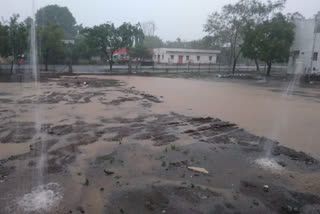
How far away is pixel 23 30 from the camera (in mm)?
20547

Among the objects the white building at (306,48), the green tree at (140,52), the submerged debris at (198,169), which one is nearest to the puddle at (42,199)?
the submerged debris at (198,169)

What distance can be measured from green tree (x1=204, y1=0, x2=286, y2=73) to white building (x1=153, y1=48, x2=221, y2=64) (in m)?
14.1

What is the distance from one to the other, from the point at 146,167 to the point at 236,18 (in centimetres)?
3056

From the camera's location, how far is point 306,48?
27.0m

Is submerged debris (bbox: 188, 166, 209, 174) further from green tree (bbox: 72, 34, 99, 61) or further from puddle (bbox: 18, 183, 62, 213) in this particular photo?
green tree (bbox: 72, 34, 99, 61)

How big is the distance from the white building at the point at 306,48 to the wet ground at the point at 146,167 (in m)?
22.1

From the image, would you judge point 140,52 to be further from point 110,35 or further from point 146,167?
point 146,167

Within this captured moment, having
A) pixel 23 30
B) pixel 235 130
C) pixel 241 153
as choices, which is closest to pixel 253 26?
pixel 23 30

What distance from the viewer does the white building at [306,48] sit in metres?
26.1

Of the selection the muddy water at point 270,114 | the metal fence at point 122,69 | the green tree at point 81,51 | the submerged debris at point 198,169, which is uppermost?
the green tree at point 81,51

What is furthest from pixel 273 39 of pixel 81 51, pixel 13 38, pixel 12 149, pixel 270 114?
pixel 81 51

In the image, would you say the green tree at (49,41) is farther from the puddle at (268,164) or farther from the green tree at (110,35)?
the puddle at (268,164)

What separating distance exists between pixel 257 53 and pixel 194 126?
21241mm

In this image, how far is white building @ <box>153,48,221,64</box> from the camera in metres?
47.9
